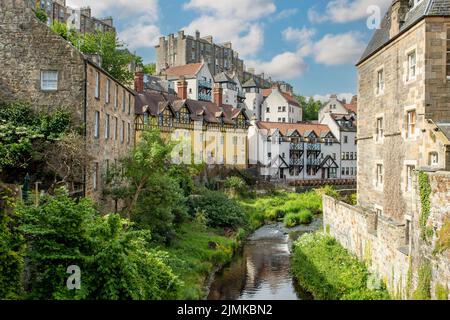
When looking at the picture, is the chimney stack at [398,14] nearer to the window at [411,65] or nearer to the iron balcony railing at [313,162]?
the window at [411,65]

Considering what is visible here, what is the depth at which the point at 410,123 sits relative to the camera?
1861cm

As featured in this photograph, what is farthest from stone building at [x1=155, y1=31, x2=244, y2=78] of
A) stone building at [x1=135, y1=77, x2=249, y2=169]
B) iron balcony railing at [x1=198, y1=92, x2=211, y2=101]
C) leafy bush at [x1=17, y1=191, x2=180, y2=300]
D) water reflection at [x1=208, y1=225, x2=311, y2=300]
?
leafy bush at [x1=17, y1=191, x2=180, y2=300]

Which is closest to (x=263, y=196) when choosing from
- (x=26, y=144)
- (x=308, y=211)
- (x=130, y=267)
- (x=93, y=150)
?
(x=308, y=211)

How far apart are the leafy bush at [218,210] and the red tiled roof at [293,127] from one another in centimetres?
2381

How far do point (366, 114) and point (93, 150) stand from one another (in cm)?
1400

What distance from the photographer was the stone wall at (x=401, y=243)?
11461 millimetres

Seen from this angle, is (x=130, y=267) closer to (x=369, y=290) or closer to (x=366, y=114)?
(x=369, y=290)

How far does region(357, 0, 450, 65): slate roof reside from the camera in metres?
16.9

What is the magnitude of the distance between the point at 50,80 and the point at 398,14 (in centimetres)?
1567

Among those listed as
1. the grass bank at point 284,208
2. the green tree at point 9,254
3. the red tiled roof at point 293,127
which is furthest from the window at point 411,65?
the red tiled roof at point 293,127

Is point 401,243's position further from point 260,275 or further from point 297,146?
point 297,146

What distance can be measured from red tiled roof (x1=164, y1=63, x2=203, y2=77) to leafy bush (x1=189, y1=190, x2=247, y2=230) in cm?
3290

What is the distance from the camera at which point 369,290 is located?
630 inches
